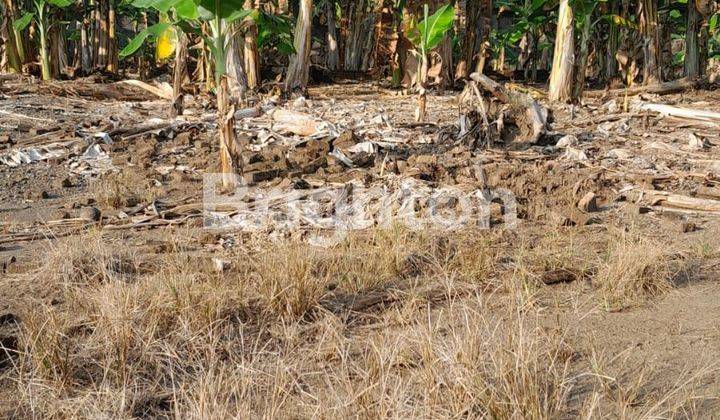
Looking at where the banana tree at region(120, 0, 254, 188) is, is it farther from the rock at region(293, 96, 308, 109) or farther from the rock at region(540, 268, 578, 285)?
the rock at region(293, 96, 308, 109)

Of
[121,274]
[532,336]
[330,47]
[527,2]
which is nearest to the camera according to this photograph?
[532,336]

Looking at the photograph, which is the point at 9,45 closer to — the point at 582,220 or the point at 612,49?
the point at 612,49

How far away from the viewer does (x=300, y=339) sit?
372cm

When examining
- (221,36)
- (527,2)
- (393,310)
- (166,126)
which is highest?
(527,2)

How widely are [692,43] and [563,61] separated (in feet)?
13.2

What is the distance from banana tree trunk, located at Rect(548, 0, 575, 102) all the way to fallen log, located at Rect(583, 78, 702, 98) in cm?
111

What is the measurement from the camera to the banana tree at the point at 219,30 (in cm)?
593

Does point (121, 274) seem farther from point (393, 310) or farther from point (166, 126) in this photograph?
point (166, 126)

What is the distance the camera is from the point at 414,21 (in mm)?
12281

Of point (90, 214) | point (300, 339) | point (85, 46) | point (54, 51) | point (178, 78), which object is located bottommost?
point (300, 339)

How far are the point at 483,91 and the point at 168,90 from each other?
4.85 metres

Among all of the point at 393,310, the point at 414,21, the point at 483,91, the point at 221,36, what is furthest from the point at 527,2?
the point at 393,310

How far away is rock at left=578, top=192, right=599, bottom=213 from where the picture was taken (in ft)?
20.5

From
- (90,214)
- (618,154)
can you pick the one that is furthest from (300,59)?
(90,214)
